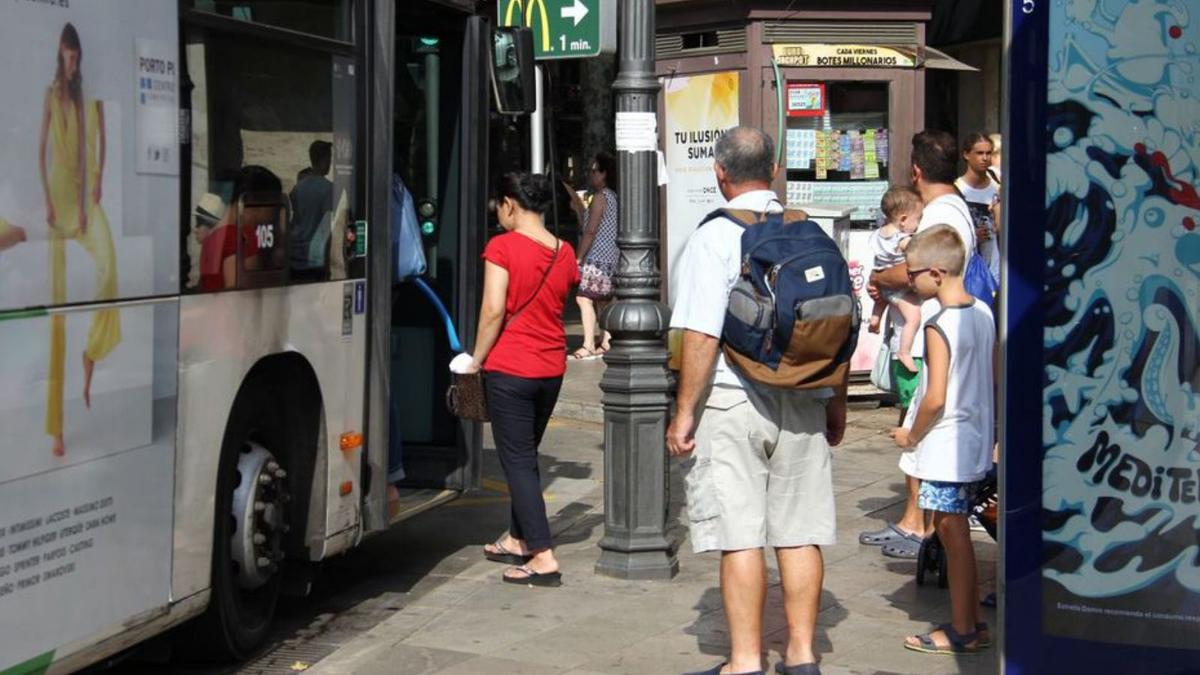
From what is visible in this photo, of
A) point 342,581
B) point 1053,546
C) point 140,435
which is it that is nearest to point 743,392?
point 1053,546

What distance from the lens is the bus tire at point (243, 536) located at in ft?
20.5

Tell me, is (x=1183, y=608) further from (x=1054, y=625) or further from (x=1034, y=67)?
(x=1034, y=67)

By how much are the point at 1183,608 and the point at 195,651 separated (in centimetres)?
356

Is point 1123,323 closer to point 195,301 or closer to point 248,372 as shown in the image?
point 195,301

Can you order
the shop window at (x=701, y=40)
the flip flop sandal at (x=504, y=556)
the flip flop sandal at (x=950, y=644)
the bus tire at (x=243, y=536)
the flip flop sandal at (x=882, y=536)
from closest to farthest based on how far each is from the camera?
the bus tire at (x=243, y=536) → the flip flop sandal at (x=950, y=644) → the flip flop sandal at (x=504, y=556) → the flip flop sandal at (x=882, y=536) → the shop window at (x=701, y=40)

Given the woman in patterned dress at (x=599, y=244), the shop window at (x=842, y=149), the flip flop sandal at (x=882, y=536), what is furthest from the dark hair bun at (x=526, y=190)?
the woman in patterned dress at (x=599, y=244)

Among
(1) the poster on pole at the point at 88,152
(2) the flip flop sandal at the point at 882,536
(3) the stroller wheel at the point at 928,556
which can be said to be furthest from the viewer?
(2) the flip flop sandal at the point at 882,536

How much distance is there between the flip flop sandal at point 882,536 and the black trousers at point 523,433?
174cm

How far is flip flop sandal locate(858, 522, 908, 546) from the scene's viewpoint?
8.48 m

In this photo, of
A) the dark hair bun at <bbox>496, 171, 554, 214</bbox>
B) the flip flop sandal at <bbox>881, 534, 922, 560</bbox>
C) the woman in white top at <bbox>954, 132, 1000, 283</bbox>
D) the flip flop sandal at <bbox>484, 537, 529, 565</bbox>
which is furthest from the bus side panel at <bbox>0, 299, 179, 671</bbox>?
the woman in white top at <bbox>954, 132, 1000, 283</bbox>

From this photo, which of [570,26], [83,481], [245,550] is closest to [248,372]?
[245,550]

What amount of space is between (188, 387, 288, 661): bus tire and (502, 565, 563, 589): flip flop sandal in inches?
52.9

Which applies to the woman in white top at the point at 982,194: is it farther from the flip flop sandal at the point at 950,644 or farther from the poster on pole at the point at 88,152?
the poster on pole at the point at 88,152

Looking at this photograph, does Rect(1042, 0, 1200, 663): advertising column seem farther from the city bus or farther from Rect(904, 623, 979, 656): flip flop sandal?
the city bus
